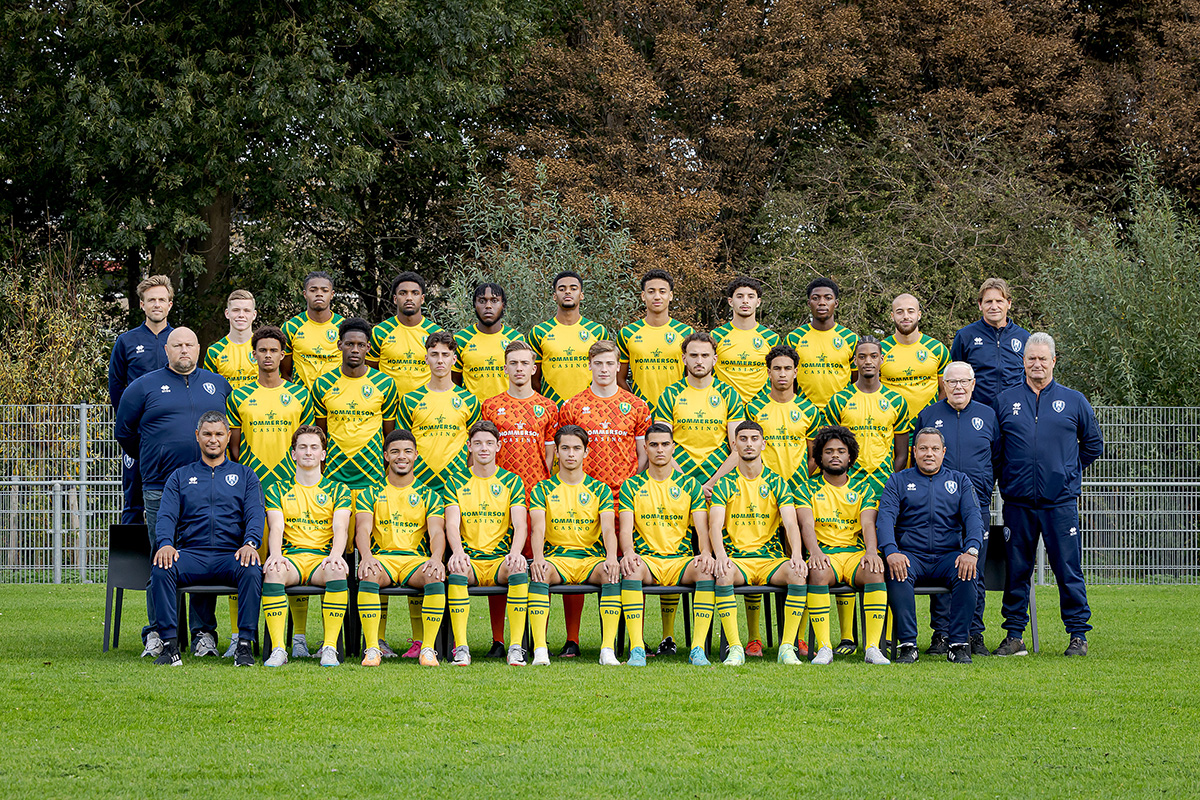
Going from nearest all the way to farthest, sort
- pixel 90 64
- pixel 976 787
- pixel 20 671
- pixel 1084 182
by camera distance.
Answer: pixel 976 787
pixel 20 671
pixel 90 64
pixel 1084 182

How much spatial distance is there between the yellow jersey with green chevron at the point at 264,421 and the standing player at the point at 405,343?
2.57ft

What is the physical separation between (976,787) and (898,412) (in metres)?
3.97

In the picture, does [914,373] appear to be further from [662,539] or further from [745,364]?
[662,539]

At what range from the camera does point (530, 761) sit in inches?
193

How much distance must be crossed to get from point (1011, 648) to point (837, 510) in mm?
1478

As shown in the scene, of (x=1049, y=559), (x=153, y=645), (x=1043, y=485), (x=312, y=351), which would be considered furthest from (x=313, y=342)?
(x=1049, y=559)

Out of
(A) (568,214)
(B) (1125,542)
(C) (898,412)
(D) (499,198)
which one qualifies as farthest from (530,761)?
(D) (499,198)

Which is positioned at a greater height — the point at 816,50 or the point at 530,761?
the point at 816,50

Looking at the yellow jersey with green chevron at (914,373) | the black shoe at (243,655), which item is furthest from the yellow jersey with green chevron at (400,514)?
the yellow jersey with green chevron at (914,373)

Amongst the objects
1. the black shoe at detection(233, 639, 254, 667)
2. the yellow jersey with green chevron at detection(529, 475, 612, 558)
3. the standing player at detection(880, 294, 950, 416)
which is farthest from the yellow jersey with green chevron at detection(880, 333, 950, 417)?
the black shoe at detection(233, 639, 254, 667)

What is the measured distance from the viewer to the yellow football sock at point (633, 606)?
745 centimetres

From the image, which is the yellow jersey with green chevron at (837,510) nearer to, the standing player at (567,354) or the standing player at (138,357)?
the standing player at (567,354)

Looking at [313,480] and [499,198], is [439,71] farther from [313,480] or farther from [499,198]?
[313,480]

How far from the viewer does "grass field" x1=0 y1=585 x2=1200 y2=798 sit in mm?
4621
